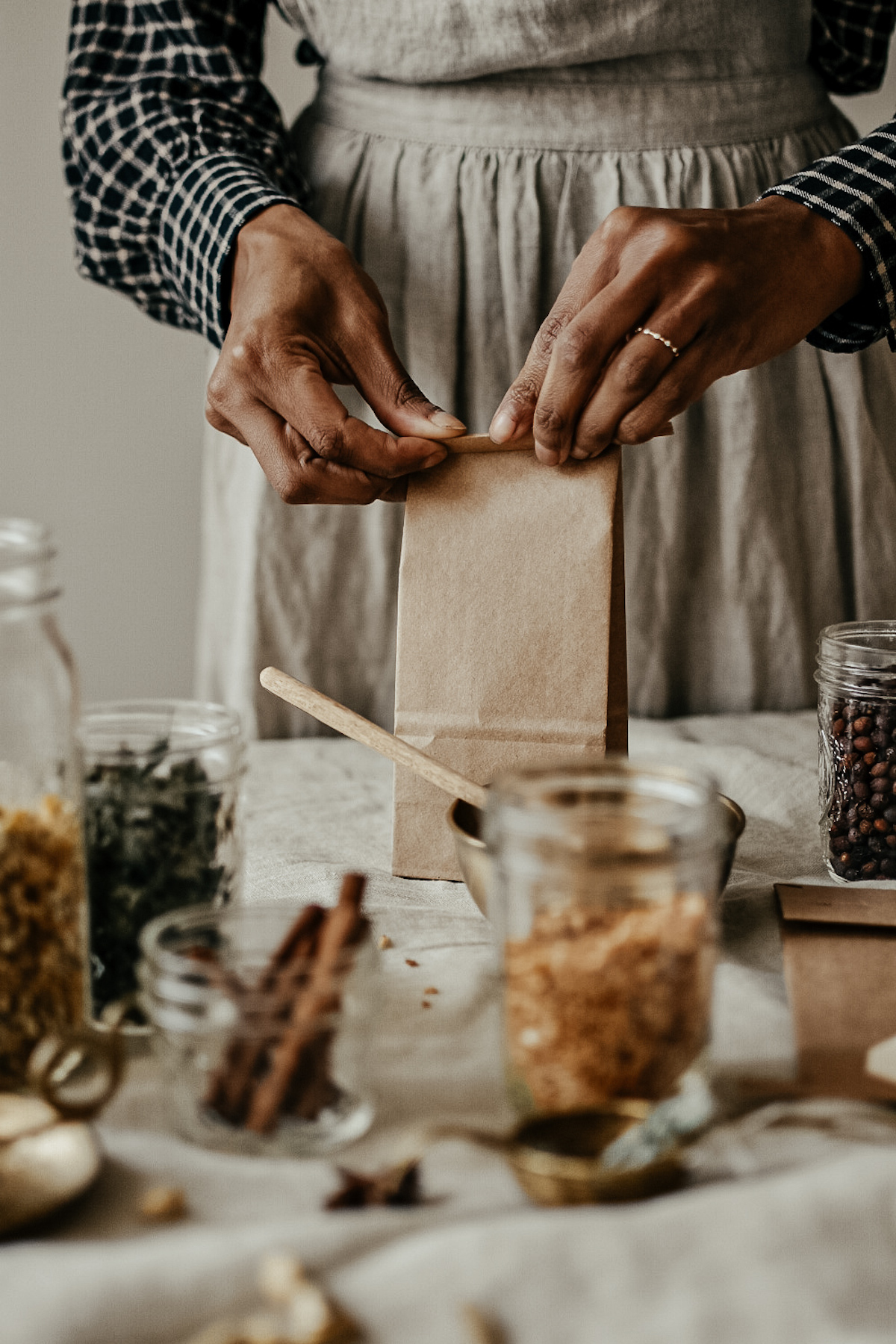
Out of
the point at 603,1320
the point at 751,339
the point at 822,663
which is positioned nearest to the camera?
the point at 603,1320

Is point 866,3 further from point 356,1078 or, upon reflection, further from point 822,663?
point 356,1078

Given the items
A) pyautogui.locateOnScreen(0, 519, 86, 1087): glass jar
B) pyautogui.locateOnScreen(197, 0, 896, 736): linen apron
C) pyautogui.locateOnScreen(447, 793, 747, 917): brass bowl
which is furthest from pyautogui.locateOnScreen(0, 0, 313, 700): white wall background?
pyautogui.locateOnScreen(0, 519, 86, 1087): glass jar

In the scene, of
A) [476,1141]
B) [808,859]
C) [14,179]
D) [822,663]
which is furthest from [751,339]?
[14,179]

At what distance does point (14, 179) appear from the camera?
77.9 inches

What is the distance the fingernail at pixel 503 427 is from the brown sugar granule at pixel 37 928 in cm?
40

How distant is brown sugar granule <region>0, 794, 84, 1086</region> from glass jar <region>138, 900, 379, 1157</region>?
37 millimetres

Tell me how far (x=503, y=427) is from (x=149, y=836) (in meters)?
0.37

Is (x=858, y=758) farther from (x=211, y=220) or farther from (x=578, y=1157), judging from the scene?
(x=211, y=220)

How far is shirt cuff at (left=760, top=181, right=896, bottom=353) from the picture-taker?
3.13 ft

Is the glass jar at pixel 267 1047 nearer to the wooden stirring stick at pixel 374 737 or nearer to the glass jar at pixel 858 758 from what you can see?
the wooden stirring stick at pixel 374 737

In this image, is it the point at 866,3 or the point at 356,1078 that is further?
the point at 866,3

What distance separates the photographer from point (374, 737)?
2.61ft

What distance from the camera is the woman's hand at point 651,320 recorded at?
0.83m

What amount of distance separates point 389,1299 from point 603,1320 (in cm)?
7
